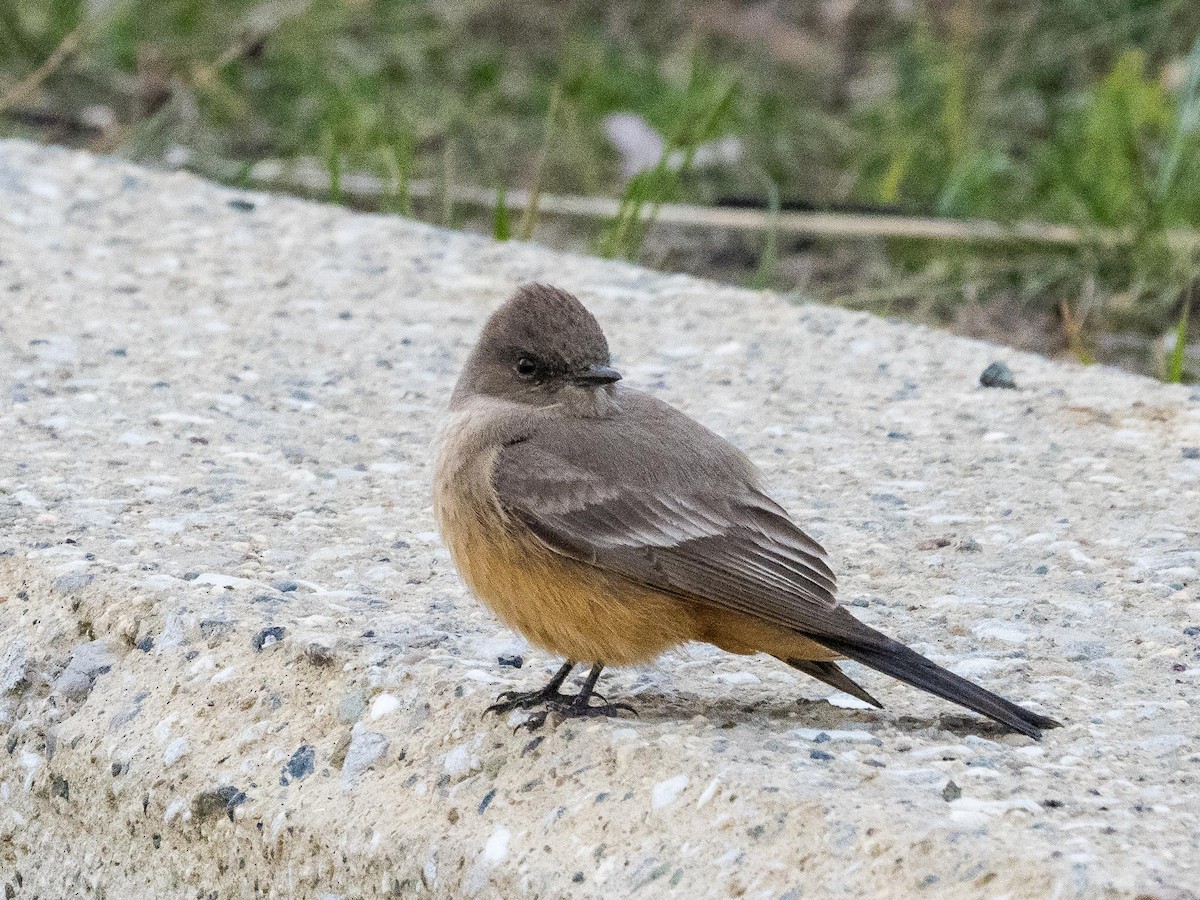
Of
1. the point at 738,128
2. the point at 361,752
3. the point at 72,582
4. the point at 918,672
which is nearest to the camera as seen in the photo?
the point at 918,672

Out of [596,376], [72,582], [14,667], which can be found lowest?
[14,667]

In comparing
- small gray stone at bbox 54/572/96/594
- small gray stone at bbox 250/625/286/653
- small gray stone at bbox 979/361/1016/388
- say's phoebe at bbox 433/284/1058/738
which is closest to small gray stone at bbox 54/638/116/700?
small gray stone at bbox 54/572/96/594

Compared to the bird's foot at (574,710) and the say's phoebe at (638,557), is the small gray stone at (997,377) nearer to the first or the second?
the say's phoebe at (638,557)

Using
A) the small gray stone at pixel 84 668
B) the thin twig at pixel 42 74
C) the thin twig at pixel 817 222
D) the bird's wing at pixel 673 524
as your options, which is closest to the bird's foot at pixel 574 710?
the bird's wing at pixel 673 524

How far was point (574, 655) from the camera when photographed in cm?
325

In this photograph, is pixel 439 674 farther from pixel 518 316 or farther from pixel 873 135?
pixel 873 135

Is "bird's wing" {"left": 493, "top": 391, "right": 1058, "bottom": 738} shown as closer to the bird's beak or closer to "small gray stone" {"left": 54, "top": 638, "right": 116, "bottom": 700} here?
the bird's beak

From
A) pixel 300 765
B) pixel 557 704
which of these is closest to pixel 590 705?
pixel 557 704

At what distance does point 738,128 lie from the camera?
7859 mm

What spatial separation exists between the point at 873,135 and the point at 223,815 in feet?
18.0

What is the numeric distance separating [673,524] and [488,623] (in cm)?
58

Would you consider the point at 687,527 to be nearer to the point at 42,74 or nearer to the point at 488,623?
the point at 488,623

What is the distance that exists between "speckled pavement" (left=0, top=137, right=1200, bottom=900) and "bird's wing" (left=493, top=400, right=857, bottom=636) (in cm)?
25

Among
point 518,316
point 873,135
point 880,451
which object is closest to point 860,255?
point 873,135
